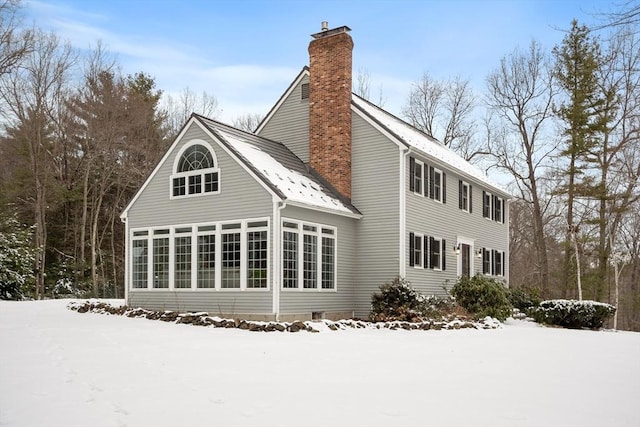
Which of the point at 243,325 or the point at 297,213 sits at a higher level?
the point at 297,213

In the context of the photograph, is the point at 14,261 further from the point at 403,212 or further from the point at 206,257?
the point at 403,212

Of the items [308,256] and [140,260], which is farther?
[140,260]

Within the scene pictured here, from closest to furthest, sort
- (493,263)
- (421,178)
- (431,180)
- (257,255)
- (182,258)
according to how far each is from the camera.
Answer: (257,255), (182,258), (421,178), (431,180), (493,263)

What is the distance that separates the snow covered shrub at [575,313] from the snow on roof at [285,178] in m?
6.83

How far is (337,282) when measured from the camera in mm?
18016

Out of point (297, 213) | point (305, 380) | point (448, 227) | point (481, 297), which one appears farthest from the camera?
point (448, 227)

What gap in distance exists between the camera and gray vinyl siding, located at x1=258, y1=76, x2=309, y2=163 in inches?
806

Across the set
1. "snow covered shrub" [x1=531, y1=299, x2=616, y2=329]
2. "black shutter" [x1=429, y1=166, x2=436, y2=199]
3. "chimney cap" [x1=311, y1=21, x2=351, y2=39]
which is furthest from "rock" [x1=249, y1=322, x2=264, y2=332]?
"chimney cap" [x1=311, y1=21, x2=351, y2=39]

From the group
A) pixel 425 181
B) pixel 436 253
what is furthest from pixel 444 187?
pixel 436 253

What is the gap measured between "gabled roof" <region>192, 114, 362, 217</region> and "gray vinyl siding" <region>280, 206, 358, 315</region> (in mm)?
345

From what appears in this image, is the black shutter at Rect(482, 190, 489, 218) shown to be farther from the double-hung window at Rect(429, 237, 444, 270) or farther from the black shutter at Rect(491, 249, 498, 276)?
the double-hung window at Rect(429, 237, 444, 270)

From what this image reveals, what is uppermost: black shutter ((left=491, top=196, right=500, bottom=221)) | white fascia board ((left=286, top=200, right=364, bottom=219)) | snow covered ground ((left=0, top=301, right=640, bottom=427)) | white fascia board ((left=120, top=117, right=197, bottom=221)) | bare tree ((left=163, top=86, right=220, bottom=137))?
bare tree ((left=163, top=86, right=220, bottom=137))

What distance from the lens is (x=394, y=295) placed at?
17312 mm

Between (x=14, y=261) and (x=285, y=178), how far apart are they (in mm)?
16353
